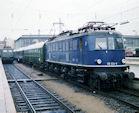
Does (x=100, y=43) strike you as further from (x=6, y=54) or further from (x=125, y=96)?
(x=6, y=54)

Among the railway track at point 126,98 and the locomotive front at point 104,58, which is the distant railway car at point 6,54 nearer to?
the locomotive front at point 104,58

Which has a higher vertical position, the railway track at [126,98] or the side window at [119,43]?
the side window at [119,43]

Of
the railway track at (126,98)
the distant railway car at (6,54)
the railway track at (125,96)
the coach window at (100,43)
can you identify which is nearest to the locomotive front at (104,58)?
the coach window at (100,43)

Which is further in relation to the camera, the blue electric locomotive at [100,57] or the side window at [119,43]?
the side window at [119,43]

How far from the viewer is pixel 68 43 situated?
1387 cm

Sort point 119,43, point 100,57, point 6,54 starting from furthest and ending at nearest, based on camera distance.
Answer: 1. point 6,54
2. point 119,43
3. point 100,57

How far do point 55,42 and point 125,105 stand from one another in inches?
390

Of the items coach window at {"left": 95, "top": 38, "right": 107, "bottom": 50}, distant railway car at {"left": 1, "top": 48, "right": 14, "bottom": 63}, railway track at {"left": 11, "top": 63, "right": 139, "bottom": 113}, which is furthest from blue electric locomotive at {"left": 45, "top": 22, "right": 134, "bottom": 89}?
distant railway car at {"left": 1, "top": 48, "right": 14, "bottom": 63}

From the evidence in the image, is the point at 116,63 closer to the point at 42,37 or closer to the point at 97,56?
the point at 97,56

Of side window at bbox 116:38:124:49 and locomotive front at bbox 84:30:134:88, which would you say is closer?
locomotive front at bbox 84:30:134:88

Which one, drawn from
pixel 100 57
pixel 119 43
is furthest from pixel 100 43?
pixel 119 43

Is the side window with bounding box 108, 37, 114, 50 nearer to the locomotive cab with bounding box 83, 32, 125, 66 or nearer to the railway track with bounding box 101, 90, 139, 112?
the locomotive cab with bounding box 83, 32, 125, 66

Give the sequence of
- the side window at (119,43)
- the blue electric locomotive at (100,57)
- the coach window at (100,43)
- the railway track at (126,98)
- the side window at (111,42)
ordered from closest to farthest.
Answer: the railway track at (126,98)
the blue electric locomotive at (100,57)
the coach window at (100,43)
the side window at (111,42)
the side window at (119,43)

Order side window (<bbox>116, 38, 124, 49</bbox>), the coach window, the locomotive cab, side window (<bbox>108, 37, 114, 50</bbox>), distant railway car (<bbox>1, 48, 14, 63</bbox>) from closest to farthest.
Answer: the locomotive cab
the coach window
side window (<bbox>108, 37, 114, 50</bbox>)
side window (<bbox>116, 38, 124, 49</bbox>)
distant railway car (<bbox>1, 48, 14, 63</bbox>)
